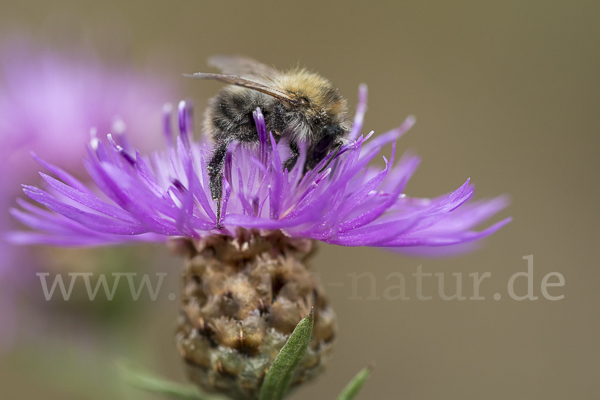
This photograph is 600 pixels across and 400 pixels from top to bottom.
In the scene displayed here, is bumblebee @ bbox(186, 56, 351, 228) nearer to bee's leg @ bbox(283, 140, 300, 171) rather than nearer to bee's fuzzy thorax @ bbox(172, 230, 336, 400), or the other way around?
bee's leg @ bbox(283, 140, 300, 171)

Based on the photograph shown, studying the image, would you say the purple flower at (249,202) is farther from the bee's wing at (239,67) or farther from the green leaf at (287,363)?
the bee's wing at (239,67)

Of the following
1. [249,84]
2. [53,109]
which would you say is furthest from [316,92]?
[53,109]

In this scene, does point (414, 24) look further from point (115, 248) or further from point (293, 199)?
point (293, 199)

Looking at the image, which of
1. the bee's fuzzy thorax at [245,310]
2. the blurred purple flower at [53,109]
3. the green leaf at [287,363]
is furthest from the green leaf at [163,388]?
the blurred purple flower at [53,109]

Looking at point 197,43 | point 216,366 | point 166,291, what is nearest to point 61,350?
point 166,291

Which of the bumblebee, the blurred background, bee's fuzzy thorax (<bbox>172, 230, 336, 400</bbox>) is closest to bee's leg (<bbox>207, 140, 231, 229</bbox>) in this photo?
the bumblebee
